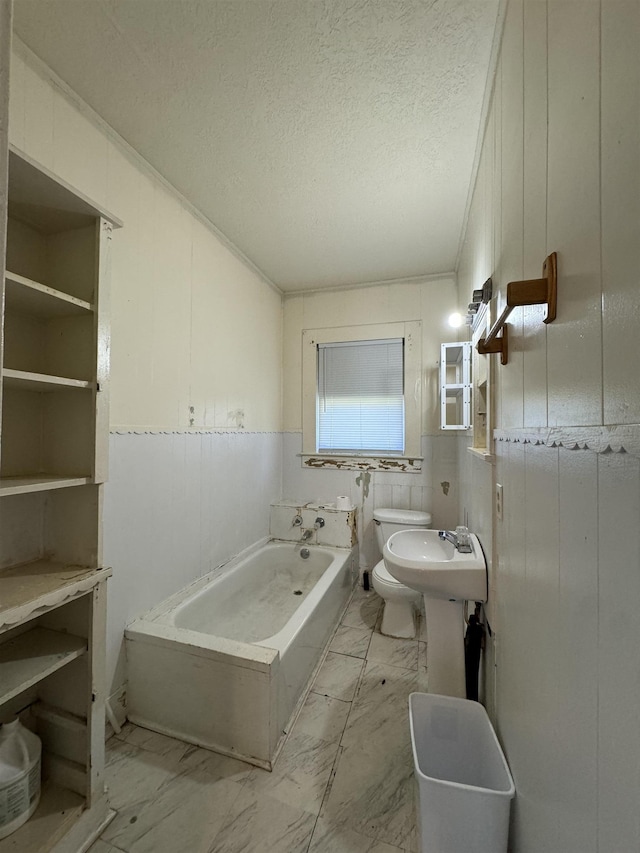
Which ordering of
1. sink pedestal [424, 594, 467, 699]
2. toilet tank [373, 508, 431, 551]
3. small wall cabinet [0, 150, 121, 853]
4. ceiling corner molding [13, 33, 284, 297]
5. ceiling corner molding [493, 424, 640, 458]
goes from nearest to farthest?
ceiling corner molding [493, 424, 640, 458] < small wall cabinet [0, 150, 121, 853] < ceiling corner molding [13, 33, 284, 297] < sink pedestal [424, 594, 467, 699] < toilet tank [373, 508, 431, 551]

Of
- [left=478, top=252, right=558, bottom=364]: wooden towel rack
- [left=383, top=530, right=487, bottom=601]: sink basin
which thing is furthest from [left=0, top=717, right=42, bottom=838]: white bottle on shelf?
[left=478, top=252, right=558, bottom=364]: wooden towel rack

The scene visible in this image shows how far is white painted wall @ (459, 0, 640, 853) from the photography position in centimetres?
42

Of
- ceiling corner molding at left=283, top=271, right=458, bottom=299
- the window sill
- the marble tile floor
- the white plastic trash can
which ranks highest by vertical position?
ceiling corner molding at left=283, top=271, right=458, bottom=299

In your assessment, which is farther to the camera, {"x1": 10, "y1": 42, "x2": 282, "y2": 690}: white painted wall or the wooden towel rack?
{"x1": 10, "y1": 42, "x2": 282, "y2": 690}: white painted wall

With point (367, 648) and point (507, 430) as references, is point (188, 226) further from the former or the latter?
point (367, 648)

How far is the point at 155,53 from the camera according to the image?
1.17 meters

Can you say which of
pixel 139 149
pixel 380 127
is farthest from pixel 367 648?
pixel 139 149

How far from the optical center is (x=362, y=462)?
9.34ft

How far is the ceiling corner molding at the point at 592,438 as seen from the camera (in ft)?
1.35

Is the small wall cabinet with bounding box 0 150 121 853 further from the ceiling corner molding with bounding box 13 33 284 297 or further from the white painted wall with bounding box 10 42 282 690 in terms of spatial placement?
the ceiling corner molding with bounding box 13 33 284 297

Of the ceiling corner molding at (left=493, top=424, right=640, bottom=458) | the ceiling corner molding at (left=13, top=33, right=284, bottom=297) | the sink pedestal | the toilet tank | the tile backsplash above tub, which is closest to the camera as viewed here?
the ceiling corner molding at (left=493, top=424, right=640, bottom=458)

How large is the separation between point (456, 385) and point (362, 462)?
1.04 meters

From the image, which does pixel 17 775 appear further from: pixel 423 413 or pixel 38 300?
pixel 423 413

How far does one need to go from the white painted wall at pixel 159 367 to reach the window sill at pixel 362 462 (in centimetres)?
66
